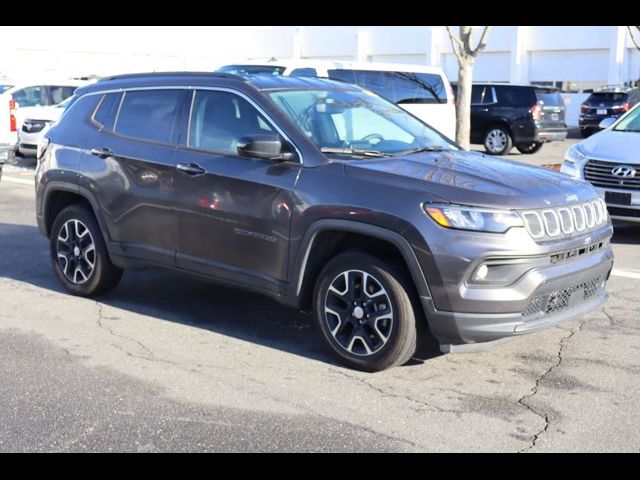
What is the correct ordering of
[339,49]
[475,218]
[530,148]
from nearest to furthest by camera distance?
[475,218], [530,148], [339,49]

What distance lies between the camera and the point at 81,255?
6875 millimetres

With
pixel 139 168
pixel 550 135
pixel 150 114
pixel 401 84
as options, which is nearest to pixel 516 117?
pixel 550 135

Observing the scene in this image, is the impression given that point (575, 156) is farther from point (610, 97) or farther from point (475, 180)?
point (610, 97)

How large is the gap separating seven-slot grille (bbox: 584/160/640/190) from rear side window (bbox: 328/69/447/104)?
5579 mm

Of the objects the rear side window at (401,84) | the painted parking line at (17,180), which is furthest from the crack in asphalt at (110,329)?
the rear side window at (401,84)

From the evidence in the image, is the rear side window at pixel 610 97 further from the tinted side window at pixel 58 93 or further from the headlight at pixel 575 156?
the headlight at pixel 575 156

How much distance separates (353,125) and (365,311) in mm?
1410

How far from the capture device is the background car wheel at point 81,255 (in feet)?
22.1

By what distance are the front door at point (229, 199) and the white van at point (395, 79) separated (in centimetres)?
849

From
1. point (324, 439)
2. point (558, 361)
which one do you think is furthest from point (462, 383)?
point (324, 439)

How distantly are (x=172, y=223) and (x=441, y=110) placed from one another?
10478 mm

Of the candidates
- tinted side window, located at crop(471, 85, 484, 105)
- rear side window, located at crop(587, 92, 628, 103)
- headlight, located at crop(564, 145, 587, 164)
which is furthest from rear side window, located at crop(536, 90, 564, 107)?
headlight, located at crop(564, 145, 587, 164)
